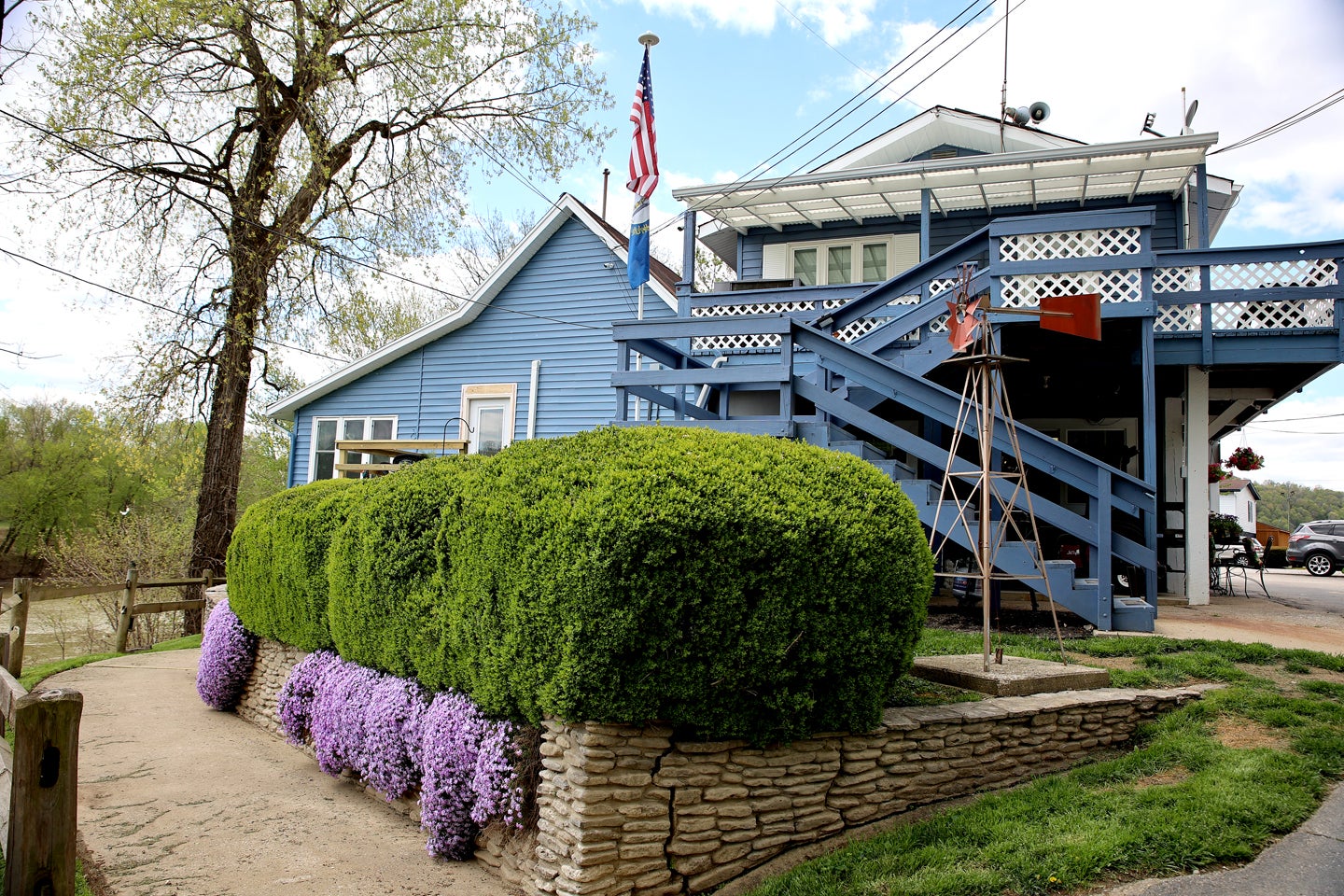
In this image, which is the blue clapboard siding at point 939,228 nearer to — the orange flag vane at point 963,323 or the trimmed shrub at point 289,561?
the orange flag vane at point 963,323

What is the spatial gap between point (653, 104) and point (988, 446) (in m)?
9.46

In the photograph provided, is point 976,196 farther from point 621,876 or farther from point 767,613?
point 621,876

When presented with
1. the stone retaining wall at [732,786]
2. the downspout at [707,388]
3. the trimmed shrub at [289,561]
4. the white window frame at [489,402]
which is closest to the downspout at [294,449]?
the white window frame at [489,402]

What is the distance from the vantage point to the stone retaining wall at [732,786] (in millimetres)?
4027

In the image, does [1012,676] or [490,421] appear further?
[490,421]

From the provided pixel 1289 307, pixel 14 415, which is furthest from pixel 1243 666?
pixel 14 415

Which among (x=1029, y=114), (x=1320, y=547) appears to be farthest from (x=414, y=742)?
(x=1320, y=547)

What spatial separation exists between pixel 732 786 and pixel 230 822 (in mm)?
3580

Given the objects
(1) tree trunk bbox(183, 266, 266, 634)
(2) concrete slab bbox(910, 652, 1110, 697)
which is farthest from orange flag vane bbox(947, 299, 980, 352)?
(1) tree trunk bbox(183, 266, 266, 634)

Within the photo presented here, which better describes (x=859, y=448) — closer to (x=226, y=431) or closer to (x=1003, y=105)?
(x=1003, y=105)

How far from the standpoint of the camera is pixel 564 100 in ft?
56.1

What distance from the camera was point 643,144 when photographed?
13000 millimetres

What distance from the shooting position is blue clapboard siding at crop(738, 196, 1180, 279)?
41.3ft

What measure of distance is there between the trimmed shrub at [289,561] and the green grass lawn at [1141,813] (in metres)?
4.74
